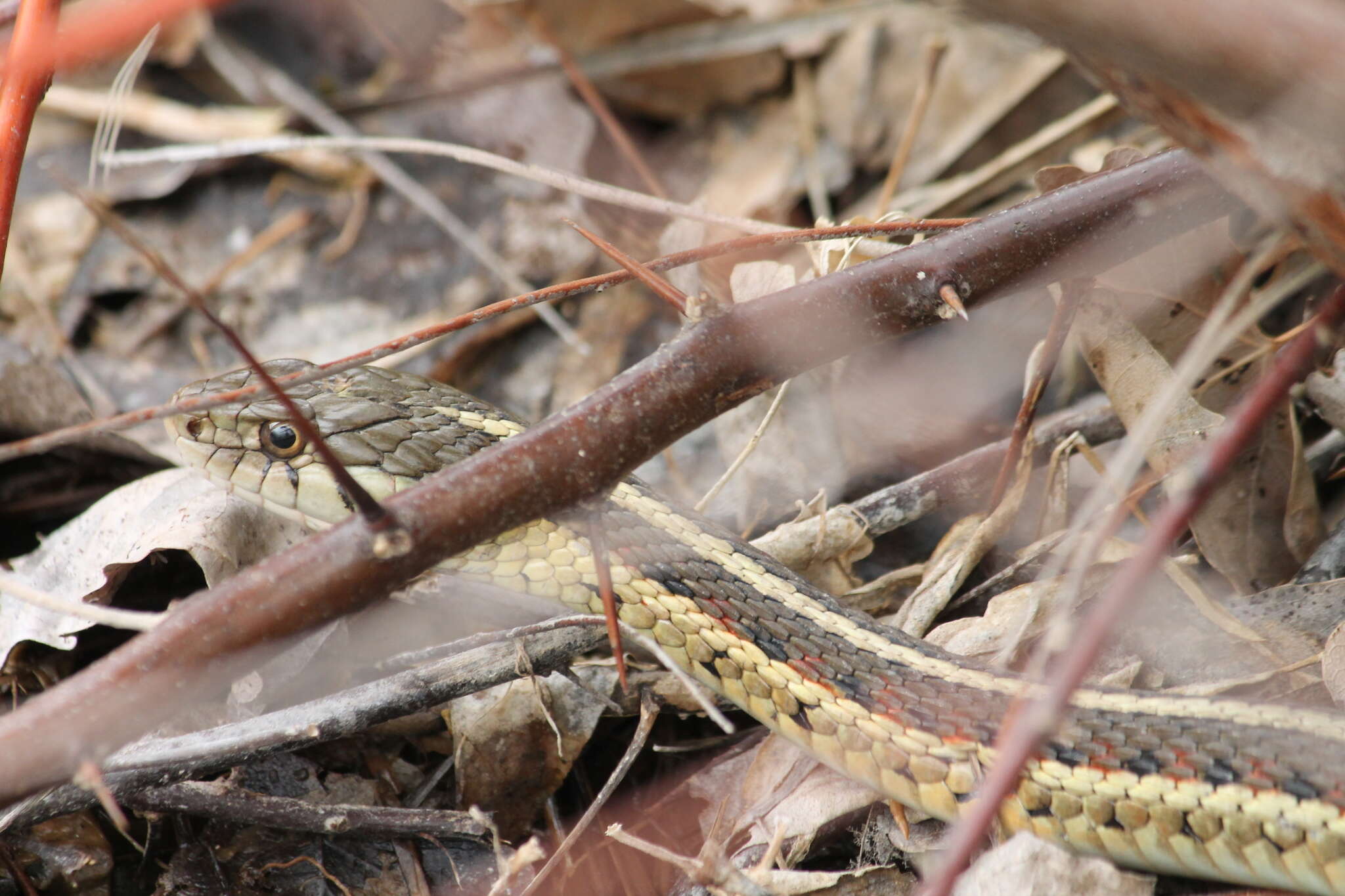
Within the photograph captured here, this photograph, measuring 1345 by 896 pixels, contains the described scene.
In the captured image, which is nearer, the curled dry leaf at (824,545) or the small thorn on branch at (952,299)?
the small thorn on branch at (952,299)

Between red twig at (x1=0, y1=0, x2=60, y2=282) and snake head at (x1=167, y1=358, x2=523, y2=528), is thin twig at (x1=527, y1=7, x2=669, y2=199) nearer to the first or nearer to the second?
snake head at (x1=167, y1=358, x2=523, y2=528)

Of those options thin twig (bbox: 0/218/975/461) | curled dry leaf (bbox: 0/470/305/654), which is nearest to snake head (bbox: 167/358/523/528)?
curled dry leaf (bbox: 0/470/305/654)

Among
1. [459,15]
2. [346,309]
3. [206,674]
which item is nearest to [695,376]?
[206,674]

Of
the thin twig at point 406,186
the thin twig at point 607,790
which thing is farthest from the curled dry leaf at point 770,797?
the thin twig at point 406,186

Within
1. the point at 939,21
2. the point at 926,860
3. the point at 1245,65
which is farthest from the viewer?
the point at 939,21

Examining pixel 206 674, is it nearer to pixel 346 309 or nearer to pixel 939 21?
pixel 346 309

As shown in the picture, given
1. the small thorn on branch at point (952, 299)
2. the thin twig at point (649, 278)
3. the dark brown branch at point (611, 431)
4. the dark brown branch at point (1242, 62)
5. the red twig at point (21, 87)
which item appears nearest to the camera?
the dark brown branch at point (1242, 62)

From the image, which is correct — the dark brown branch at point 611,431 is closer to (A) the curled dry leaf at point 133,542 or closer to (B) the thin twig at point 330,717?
(B) the thin twig at point 330,717
